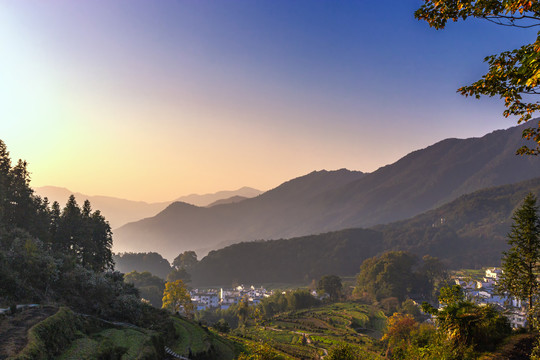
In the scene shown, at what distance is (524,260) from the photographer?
2208 cm

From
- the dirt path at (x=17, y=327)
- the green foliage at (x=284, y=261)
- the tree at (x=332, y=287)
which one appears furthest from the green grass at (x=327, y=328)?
the green foliage at (x=284, y=261)

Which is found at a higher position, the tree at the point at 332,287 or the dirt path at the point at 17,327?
the dirt path at the point at 17,327

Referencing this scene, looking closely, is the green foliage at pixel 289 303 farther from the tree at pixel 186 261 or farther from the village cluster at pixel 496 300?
the tree at pixel 186 261

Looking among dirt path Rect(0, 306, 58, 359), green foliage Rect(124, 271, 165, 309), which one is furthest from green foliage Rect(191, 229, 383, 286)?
dirt path Rect(0, 306, 58, 359)

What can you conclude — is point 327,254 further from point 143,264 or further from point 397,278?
point 143,264

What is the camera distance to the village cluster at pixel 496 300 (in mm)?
14544

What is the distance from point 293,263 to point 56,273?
Answer: 162m

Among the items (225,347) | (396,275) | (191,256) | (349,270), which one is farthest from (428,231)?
(225,347)

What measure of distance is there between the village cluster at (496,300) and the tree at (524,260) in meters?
1.01

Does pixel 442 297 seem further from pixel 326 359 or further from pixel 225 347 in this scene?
pixel 225 347

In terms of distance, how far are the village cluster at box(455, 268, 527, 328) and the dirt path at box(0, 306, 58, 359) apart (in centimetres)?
1995

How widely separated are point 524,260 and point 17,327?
31788mm

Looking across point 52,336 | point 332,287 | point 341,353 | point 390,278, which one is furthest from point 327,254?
point 341,353

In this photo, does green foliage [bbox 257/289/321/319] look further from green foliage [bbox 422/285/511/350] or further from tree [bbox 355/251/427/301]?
green foliage [bbox 422/285/511/350]
